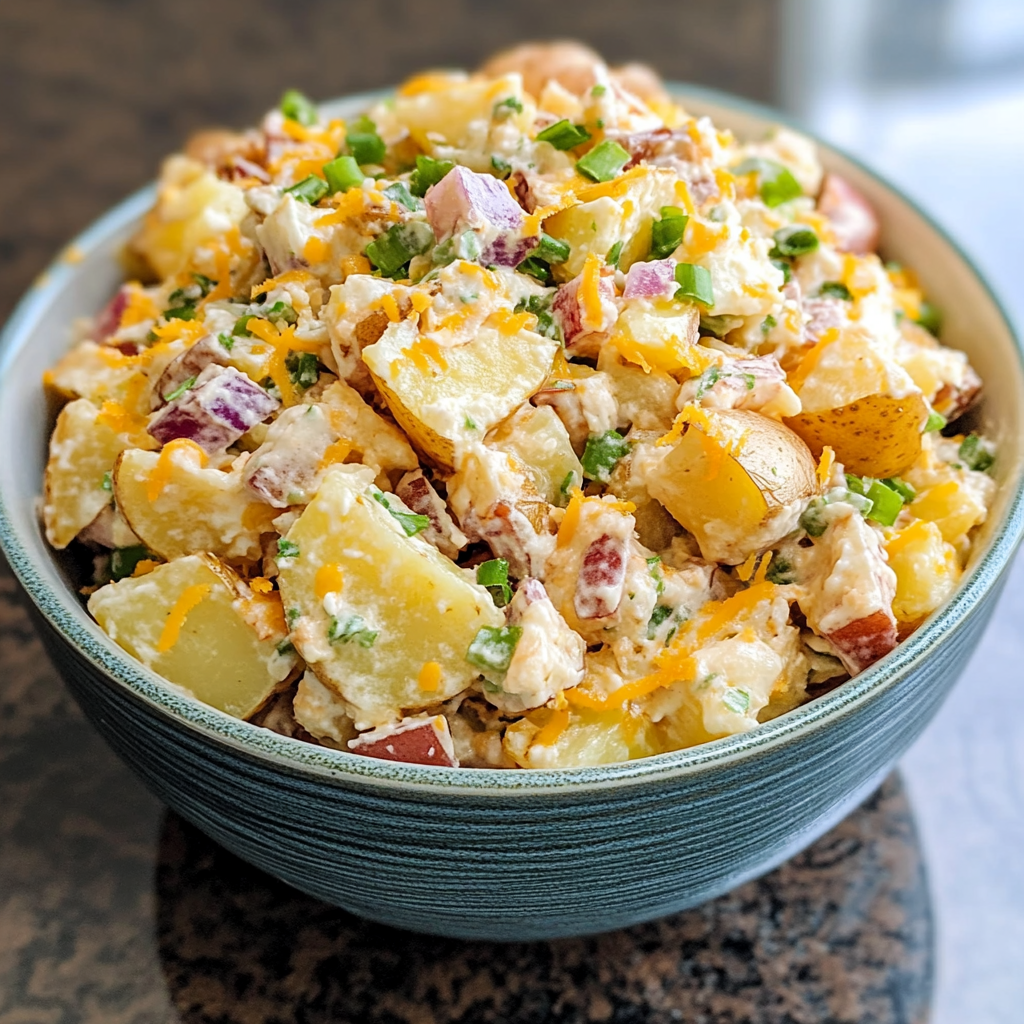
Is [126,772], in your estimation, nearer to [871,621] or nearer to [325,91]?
[871,621]

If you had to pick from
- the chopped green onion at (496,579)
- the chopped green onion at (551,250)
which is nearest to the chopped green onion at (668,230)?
the chopped green onion at (551,250)

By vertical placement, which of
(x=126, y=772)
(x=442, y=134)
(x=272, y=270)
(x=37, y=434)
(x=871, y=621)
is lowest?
(x=126, y=772)

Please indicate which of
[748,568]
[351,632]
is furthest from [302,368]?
[748,568]

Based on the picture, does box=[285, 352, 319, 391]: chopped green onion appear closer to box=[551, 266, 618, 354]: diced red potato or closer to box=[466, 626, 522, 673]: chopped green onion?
box=[551, 266, 618, 354]: diced red potato

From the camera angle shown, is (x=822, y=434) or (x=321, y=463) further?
(x=822, y=434)

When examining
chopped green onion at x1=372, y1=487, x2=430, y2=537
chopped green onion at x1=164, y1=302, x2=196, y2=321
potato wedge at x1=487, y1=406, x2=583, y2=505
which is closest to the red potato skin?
potato wedge at x1=487, y1=406, x2=583, y2=505

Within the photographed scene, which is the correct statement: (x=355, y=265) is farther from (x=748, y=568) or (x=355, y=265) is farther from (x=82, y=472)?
(x=748, y=568)

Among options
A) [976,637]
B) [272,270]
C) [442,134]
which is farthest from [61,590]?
[976,637]
